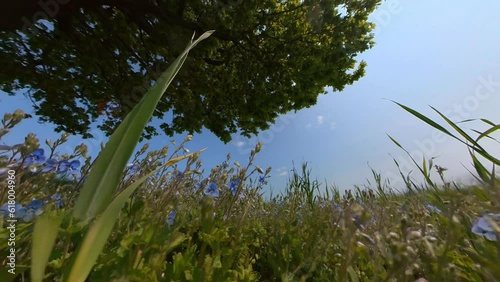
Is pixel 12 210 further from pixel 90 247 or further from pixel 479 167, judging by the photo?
pixel 479 167

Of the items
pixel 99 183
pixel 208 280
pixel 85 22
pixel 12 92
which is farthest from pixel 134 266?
pixel 12 92

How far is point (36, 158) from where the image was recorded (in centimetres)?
211

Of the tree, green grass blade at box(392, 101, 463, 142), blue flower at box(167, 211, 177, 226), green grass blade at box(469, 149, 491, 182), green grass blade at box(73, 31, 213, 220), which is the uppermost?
the tree

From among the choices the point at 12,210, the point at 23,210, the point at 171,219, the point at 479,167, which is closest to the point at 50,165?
the point at 23,210

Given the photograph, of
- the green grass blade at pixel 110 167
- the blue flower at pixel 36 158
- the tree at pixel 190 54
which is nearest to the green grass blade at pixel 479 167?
the green grass blade at pixel 110 167

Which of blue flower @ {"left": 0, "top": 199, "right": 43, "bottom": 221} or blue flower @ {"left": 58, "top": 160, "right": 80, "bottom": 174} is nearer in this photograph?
blue flower @ {"left": 0, "top": 199, "right": 43, "bottom": 221}

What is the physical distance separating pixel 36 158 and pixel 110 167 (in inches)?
60.6

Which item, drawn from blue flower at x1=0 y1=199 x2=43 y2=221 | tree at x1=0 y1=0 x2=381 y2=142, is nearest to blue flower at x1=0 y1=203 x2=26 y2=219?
blue flower at x1=0 y1=199 x2=43 y2=221

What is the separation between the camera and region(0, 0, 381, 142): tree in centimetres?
906

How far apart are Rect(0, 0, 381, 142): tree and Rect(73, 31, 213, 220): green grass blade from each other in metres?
8.17

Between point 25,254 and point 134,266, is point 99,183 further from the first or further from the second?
point 25,254

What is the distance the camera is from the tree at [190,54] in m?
9.06

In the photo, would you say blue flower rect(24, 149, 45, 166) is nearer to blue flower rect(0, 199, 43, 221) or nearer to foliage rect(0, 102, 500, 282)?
foliage rect(0, 102, 500, 282)

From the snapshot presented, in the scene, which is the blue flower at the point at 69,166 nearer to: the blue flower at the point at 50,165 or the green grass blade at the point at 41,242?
the blue flower at the point at 50,165
